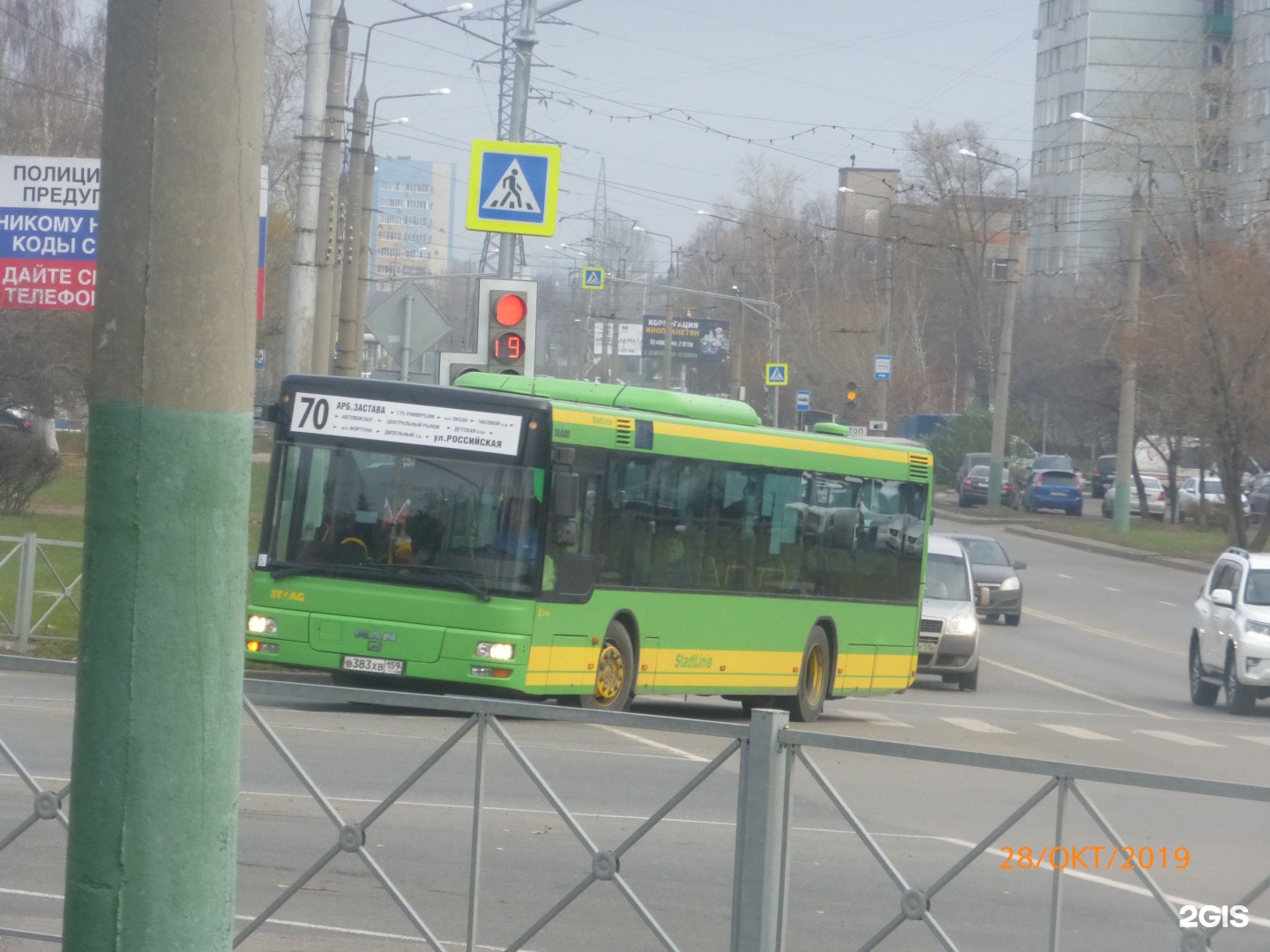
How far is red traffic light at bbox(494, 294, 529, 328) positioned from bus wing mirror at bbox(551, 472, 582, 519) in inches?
62.1

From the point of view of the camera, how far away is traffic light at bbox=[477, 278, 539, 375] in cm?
1457

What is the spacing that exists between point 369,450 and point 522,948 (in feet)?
29.4

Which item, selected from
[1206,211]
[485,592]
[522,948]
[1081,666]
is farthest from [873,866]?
[1206,211]

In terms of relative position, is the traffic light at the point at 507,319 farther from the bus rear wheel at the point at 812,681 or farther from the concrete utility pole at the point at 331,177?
the concrete utility pole at the point at 331,177

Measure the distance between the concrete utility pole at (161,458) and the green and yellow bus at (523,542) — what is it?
33.6ft

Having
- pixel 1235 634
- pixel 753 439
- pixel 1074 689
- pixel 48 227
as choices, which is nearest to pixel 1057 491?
pixel 1074 689

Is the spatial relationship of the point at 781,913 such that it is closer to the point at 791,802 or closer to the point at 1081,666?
the point at 791,802

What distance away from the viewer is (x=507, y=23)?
3647 centimetres

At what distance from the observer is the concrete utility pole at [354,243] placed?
1104 inches

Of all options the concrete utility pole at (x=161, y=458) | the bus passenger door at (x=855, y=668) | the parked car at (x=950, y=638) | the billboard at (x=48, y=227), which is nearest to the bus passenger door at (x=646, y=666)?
the bus passenger door at (x=855, y=668)

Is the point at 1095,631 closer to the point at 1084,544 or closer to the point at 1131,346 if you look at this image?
the point at 1131,346

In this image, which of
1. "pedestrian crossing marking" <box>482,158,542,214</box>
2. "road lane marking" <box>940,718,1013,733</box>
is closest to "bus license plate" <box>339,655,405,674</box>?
"pedestrian crossing marking" <box>482,158,542,214</box>

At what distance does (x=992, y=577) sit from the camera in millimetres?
29172

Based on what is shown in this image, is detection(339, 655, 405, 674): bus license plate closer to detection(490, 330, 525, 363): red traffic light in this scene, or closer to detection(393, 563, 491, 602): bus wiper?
detection(393, 563, 491, 602): bus wiper
